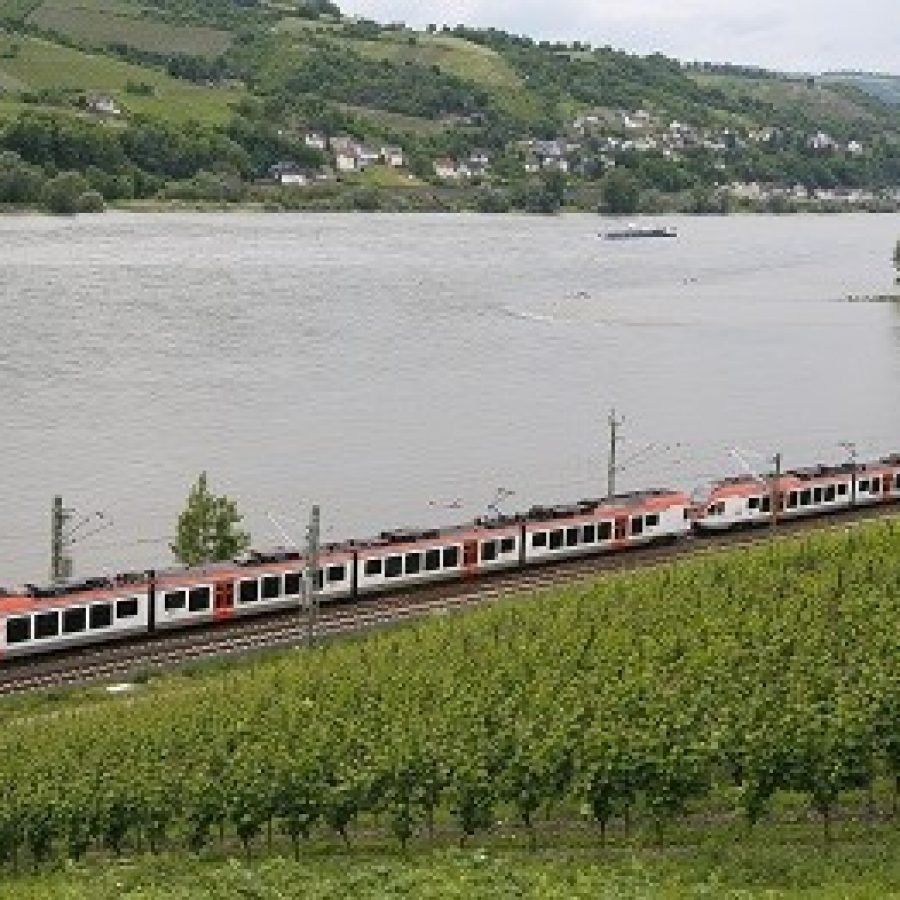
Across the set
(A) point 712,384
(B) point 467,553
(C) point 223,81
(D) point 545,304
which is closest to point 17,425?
(B) point 467,553

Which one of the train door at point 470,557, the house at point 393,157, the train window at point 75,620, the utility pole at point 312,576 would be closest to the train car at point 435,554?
the train door at point 470,557

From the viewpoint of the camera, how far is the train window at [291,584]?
3494 centimetres

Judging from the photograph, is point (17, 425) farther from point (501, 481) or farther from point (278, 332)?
point (278, 332)

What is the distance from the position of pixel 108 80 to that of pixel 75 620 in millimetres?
146545

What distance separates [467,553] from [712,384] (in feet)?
128

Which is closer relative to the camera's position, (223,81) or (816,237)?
(816,237)

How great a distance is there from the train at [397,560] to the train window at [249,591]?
0.02 meters

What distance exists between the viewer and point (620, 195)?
181 m

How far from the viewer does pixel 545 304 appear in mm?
97250

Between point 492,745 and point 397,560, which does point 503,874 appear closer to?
point 492,745

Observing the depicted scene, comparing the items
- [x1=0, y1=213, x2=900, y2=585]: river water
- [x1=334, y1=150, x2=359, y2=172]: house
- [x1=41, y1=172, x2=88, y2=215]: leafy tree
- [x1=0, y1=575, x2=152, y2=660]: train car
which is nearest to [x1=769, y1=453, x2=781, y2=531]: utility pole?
[x1=0, y1=213, x2=900, y2=585]: river water

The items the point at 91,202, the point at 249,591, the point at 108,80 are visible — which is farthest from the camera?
the point at 108,80

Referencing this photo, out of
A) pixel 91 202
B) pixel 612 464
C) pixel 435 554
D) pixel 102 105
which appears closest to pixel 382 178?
pixel 102 105

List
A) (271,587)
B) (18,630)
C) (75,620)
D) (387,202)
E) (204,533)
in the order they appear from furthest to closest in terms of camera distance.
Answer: (387,202), (204,533), (271,587), (75,620), (18,630)
